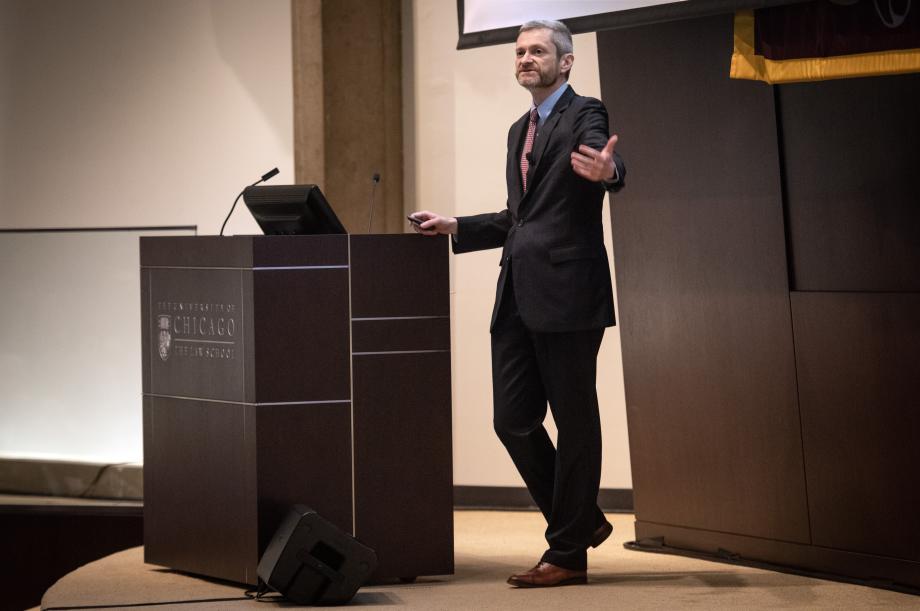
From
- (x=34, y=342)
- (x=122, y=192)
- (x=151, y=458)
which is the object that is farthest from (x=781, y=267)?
(x=34, y=342)

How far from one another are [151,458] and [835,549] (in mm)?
2080

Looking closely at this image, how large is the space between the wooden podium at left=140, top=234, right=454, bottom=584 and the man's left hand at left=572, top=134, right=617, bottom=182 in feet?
1.89

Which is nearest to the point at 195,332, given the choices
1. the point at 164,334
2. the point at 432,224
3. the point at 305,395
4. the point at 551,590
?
the point at 164,334

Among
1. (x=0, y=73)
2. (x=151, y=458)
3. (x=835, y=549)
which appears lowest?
(x=835, y=549)

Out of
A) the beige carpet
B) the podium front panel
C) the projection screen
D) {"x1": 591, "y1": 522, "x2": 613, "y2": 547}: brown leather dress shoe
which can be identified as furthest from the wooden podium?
the projection screen

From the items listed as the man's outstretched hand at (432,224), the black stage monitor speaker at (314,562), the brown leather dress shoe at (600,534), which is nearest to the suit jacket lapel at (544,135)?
the man's outstretched hand at (432,224)

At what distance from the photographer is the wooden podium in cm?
354

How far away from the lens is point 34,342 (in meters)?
6.02

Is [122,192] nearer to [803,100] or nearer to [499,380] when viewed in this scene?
[499,380]

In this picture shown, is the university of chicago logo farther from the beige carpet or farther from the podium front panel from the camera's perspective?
the beige carpet

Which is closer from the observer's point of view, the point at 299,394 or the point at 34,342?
the point at 299,394

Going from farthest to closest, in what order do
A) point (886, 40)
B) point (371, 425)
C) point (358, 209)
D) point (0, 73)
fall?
point (0, 73) < point (358, 209) < point (371, 425) < point (886, 40)

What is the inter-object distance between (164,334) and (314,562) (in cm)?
92

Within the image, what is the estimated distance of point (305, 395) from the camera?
3580 millimetres
